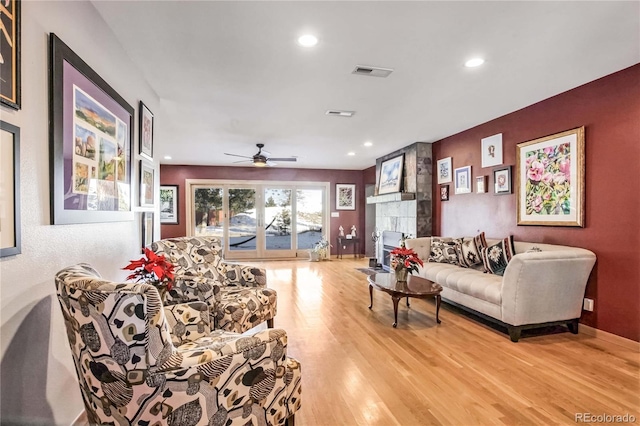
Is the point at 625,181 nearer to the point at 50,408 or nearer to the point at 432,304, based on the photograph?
the point at 432,304

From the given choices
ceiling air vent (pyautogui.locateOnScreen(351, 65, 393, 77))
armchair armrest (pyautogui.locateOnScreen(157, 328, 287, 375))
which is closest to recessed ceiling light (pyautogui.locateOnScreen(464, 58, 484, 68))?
ceiling air vent (pyautogui.locateOnScreen(351, 65, 393, 77))

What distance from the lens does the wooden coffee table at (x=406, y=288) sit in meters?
3.21

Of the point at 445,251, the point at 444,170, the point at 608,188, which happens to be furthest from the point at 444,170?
the point at 608,188

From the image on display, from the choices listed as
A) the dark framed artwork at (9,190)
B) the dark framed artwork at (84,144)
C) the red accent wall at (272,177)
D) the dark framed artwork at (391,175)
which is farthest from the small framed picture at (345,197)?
the dark framed artwork at (9,190)

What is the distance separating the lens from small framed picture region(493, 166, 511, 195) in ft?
13.3

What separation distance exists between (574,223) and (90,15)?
4404 millimetres

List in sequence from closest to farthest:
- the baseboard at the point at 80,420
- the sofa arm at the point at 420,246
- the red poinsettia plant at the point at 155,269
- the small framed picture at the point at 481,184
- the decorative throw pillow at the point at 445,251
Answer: the baseboard at the point at 80,420, the red poinsettia plant at the point at 155,269, the decorative throw pillow at the point at 445,251, the small framed picture at the point at 481,184, the sofa arm at the point at 420,246

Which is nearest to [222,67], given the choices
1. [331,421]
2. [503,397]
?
[331,421]

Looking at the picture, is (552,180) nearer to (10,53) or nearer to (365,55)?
(365,55)

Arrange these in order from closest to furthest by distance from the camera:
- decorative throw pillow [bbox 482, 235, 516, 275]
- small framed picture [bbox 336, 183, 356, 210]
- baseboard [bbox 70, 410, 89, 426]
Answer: baseboard [bbox 70, 410, 89, 426] < decorative throw pillow [bbox 482, 235, 516, 275] < small framed picture [bbox 336, 183, 356, 210]

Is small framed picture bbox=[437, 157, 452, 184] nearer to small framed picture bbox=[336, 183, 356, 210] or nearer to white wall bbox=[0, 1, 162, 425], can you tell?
small framed picture bbox=[336, 183, 356, 210]

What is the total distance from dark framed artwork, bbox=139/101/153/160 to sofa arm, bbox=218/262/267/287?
1298 mm

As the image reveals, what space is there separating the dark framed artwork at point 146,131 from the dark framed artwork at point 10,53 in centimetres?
159

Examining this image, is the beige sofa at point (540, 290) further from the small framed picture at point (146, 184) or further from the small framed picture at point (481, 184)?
the small framed picture at point (146, 184)
